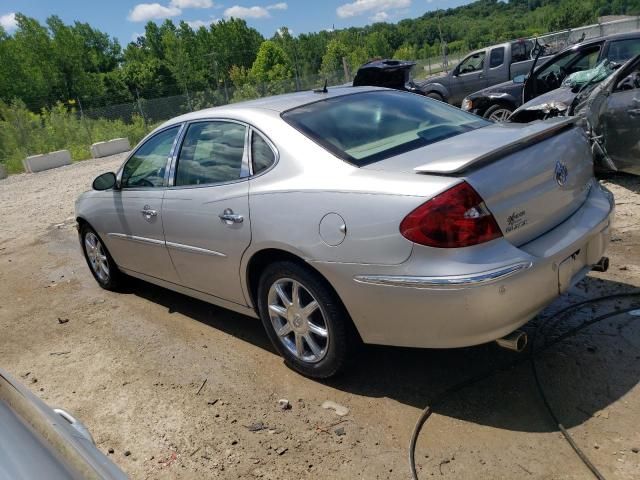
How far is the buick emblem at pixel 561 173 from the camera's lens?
2960 millimetres

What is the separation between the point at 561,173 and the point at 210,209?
6.77ft

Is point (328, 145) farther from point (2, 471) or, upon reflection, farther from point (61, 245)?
point (61, 245)

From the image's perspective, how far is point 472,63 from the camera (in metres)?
15.9

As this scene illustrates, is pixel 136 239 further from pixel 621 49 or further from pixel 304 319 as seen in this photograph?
pixel 621 49

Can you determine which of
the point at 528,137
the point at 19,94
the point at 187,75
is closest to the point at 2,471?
the point at 528,137

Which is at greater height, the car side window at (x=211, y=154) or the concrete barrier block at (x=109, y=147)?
the car side window at (x=211, y=154)

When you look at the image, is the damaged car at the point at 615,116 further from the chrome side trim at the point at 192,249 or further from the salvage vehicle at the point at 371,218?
the chrome side trim at the point at 192,249

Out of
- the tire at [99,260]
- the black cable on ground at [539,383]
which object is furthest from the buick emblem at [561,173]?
the tire at [99,260]

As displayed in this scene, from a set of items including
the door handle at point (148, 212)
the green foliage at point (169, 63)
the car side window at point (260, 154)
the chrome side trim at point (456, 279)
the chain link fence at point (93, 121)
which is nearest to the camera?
the chrome side trim at point (456, 279)

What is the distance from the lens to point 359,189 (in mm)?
2756

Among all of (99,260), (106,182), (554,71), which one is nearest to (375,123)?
(106,182)

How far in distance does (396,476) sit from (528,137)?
5.82ft

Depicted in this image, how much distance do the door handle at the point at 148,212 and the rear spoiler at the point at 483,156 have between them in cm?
219

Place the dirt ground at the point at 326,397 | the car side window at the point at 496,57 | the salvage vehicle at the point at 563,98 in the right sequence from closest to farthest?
1. the dirt ground at the point at 326,397
2. the salvage vehicle at the point at 563,98
3. the car side window at the point at 496,57
